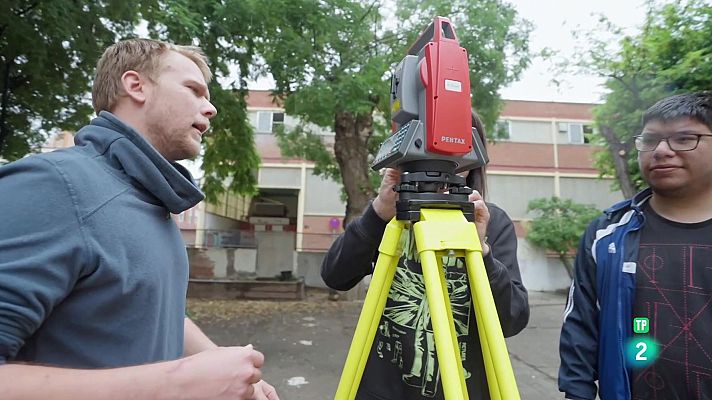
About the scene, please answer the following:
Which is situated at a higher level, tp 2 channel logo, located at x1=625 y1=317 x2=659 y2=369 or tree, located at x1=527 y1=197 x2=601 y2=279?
tree, located at x1=527 y1=197 x2=601 y2=279

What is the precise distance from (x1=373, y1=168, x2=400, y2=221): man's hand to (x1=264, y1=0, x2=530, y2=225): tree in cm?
491

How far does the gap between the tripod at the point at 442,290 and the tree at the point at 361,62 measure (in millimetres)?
5227

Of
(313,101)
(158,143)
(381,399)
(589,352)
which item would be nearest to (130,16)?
(313,101)

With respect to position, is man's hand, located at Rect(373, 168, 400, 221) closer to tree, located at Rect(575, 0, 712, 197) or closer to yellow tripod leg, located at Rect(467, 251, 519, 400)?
yellow tripod leg, located at Rect(467, 251, 519, 400)

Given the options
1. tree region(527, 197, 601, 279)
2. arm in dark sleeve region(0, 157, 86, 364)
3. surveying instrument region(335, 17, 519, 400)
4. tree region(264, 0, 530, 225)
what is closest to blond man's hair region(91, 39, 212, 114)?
arm in dark sleeve region(0, 157, 86, 364)

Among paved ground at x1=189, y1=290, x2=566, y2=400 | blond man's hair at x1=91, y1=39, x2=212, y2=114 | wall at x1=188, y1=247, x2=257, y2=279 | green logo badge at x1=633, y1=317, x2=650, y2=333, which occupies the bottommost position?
paved ground at x1=189, y1=290, x2=566, y2=400

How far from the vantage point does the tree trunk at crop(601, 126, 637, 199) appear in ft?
18.7

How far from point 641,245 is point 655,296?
190mm

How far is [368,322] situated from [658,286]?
1122 millimetres

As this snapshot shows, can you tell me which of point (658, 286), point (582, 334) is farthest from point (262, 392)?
point (658, 286)

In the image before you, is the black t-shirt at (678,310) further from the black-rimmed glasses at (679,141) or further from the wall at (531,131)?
the wall at (531,131)

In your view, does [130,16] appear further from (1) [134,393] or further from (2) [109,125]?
(1) [134,393]

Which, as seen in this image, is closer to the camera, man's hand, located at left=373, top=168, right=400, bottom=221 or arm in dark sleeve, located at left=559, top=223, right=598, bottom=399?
man's hand, located at left=373, top=168, right=400, bottom=221

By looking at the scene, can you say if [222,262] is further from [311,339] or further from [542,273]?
[542,273]
